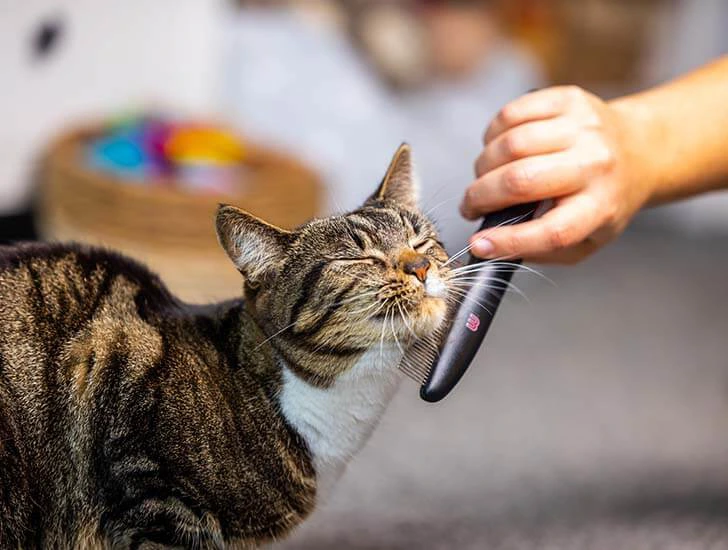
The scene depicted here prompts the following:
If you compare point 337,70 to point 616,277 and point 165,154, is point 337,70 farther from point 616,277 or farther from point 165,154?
point 616,277

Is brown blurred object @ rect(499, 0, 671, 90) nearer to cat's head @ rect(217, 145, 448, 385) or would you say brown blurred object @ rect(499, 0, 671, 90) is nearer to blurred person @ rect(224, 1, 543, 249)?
blurred person @ rect(224, 1, 543, 249)

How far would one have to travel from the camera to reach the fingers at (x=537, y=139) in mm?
899

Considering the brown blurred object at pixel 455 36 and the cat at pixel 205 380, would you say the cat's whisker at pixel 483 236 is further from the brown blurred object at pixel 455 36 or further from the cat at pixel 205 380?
the brown blurred object at pixel 455 36

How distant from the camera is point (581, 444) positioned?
1.61 metres

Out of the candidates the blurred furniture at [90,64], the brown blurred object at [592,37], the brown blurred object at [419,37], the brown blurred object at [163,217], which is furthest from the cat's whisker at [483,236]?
the brown blurred object at [592,37]

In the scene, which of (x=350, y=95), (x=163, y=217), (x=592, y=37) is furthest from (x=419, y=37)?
(x=163, y=217)

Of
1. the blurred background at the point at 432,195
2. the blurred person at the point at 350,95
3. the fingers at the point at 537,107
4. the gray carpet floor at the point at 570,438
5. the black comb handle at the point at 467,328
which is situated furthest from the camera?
the blurred person at the point at 350,95

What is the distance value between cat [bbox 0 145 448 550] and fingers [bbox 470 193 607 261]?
0.17 feet

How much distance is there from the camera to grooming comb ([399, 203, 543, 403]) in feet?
2.65

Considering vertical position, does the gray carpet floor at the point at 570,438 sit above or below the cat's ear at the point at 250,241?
below

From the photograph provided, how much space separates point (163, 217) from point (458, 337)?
103cm

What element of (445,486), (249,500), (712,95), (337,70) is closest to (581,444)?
(445,486)

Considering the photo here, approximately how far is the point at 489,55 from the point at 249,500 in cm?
194

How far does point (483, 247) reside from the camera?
87cm
